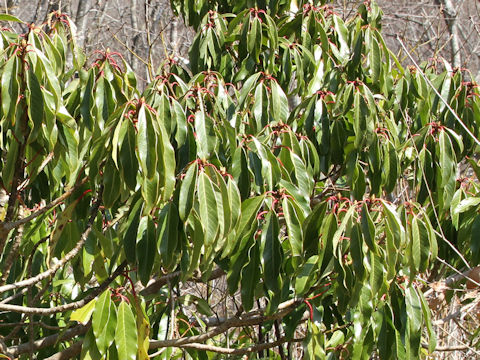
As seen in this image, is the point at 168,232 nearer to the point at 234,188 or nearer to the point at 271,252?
the point at 234,188

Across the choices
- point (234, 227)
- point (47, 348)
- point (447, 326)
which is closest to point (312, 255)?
point (234, 227)

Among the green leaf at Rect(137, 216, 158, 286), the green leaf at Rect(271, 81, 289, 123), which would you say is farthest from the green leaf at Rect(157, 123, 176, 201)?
the green leaf at Rect(271, 81, 289, 123)

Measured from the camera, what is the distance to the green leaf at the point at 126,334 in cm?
207

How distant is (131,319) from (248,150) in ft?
2.02

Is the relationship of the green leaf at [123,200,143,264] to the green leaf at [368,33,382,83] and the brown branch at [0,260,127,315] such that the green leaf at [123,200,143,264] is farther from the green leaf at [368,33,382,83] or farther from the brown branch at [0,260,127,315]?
the green leaf at [368,33,382,83]

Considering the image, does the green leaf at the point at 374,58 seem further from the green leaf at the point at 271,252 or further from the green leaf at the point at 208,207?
the green leaf at the point at 208,207

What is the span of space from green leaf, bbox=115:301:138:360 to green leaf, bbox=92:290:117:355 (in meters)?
0.02

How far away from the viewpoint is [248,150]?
2.24 m

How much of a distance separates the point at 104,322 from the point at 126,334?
7cm

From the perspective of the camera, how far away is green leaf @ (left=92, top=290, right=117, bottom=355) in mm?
2047

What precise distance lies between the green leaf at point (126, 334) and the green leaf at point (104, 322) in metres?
0.02

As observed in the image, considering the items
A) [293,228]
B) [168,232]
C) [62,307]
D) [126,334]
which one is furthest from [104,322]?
[293,228]

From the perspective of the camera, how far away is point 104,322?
206 centimetres

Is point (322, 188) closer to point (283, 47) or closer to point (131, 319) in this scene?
point (283, 47)
